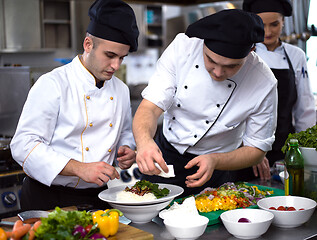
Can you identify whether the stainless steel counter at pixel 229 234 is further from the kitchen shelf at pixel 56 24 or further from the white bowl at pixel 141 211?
the kitchen shelf at pixel 56 24

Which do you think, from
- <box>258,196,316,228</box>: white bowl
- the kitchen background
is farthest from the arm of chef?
the kitchen background

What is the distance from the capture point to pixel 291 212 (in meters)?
1.69

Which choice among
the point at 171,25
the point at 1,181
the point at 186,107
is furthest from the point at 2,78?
the point at 171,25

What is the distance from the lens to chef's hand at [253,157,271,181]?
250 centimetres

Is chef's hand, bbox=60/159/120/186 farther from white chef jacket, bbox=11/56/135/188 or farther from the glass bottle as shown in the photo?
the glass bottle

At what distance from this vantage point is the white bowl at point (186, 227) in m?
1.54

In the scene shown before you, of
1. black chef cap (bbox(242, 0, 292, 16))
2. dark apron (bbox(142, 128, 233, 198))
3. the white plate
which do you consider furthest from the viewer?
black chef cap (bbox(242, 0, 292, 16))

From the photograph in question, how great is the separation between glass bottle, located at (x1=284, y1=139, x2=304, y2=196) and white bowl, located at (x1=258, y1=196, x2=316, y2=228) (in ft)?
0.43

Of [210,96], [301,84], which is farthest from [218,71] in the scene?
[301,84]

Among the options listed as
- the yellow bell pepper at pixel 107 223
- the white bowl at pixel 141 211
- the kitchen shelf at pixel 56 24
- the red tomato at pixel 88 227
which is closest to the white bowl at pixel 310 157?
the white bowl at pixel 141 211

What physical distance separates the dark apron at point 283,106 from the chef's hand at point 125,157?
3.64 ft

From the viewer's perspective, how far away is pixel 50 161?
1.94 meters

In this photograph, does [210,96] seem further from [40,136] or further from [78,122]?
[40,136]

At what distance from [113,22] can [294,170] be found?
1.02 m
